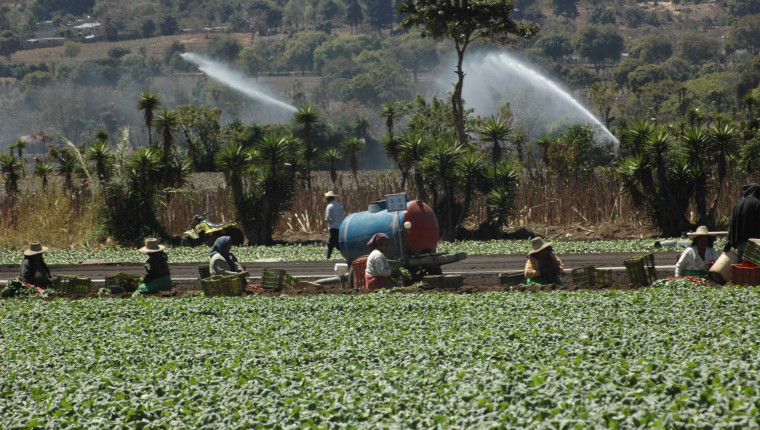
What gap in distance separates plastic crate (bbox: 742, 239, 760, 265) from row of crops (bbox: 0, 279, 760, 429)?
910mm

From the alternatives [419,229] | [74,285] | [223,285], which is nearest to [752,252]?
[419,229]

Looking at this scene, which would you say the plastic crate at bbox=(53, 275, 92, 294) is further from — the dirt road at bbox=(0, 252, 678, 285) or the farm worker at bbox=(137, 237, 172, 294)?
the dirt road at bbox=(0, 252, 678, 285)

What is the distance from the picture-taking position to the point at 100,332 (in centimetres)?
1458

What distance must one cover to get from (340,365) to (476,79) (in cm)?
16943

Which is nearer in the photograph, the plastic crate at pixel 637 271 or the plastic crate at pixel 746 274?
the plastic crate at pixel 746 274

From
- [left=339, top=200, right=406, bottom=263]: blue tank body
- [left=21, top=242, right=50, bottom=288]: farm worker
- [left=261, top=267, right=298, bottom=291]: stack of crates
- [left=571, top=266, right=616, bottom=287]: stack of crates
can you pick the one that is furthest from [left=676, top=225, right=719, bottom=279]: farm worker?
[left=21, top=242, right=50, bottom=288]: farm worker

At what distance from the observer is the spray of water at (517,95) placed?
138975 mm

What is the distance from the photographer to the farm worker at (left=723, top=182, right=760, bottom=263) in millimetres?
15750

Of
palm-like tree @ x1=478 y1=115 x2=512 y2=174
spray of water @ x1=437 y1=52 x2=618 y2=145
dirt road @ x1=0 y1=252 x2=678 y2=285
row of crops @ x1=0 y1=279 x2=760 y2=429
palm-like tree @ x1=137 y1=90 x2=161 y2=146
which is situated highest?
spray of water @ x1=437 y1=52 x2=618 y2=145

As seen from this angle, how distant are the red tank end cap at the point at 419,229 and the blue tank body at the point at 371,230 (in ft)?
0.48

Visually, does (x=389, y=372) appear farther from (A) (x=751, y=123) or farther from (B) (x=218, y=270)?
(A) (x=751, y=123)

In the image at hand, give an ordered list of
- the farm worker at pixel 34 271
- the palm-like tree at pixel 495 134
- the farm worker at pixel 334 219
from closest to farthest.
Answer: the farm worker at pixel 34 271, the farm worker at pixel 334 219, the palm-like tree at pixel 495 134

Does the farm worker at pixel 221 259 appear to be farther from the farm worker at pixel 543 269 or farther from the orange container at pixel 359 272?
the farm worker at pixel 543 269

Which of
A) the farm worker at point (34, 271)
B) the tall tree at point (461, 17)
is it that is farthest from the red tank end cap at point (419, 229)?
the tall tree at point (461, 17)
